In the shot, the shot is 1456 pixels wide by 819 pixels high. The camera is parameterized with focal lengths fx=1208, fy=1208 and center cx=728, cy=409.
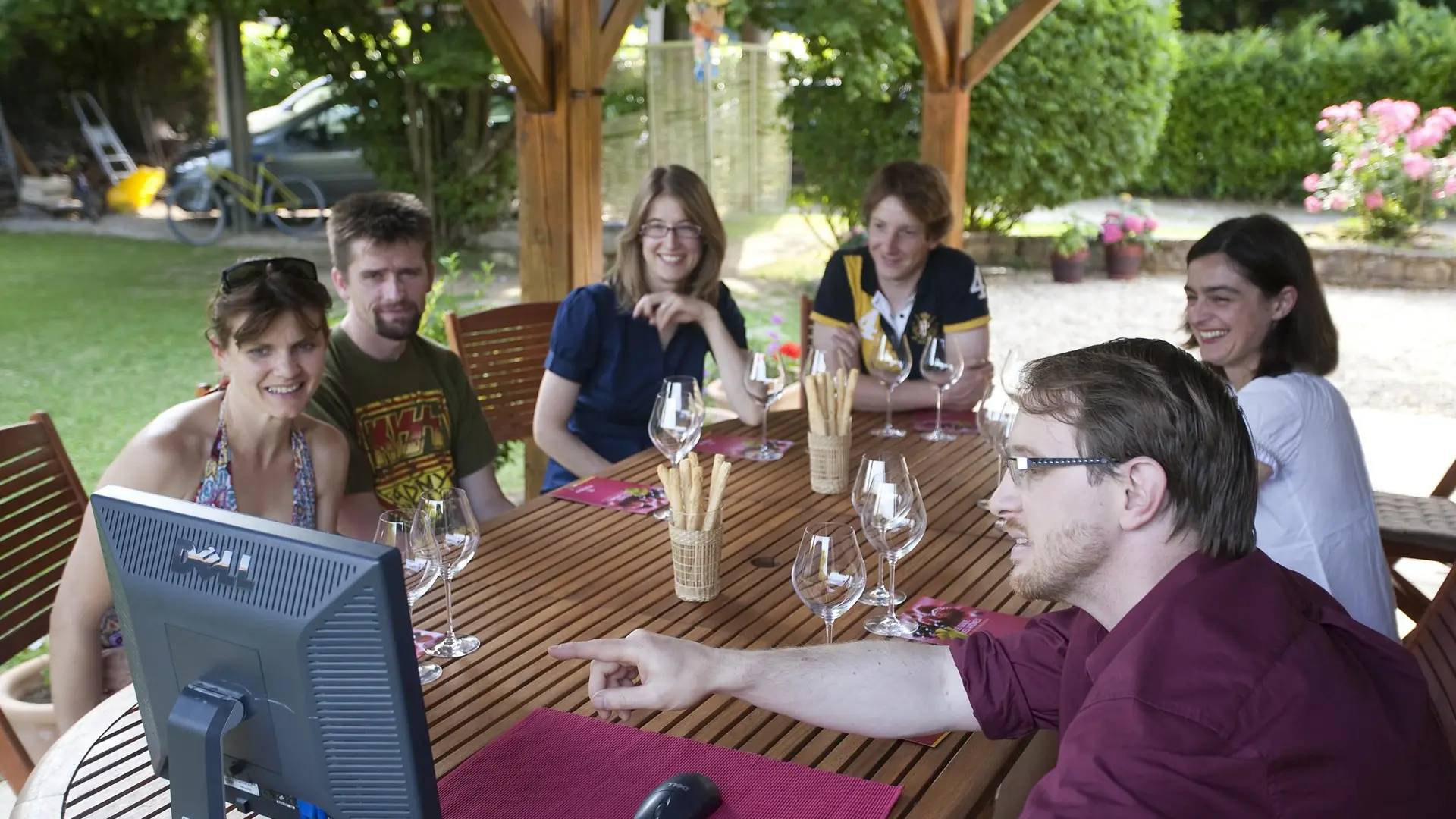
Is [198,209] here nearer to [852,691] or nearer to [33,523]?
[33,523]

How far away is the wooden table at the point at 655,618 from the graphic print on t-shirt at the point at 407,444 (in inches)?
18.5

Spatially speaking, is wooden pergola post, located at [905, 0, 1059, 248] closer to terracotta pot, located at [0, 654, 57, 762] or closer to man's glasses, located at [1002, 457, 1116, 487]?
terracotta pot, located at [0, 654, 57, 762]

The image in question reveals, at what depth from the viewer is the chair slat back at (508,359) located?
3.86 meters

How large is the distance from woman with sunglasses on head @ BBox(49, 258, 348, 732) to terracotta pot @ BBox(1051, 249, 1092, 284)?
333 inches

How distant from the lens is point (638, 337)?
3.20 meters

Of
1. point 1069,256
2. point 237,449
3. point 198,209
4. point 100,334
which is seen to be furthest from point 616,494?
point 198,209

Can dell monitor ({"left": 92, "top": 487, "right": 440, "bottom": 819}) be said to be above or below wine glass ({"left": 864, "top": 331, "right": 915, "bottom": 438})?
above

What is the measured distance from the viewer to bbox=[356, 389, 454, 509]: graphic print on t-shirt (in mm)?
2734

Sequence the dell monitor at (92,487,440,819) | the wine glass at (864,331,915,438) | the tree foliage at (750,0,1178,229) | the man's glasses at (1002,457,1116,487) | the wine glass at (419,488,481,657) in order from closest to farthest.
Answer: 1. the dell monitor at (92,487,440,819)
2. the man's glasses at (1002,457,1116,487)
3. the wine glass at (419,488,481,657)
4. the wine glass at (864,331,915,438)
5. the tree foliage at (750,0,1178,229)

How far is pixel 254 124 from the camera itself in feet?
38.1

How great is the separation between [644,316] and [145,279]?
7488 mm

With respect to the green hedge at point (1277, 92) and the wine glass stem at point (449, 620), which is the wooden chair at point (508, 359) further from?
the green hedge at point (1277, 92)

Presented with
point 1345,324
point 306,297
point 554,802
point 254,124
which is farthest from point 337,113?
point 554,802

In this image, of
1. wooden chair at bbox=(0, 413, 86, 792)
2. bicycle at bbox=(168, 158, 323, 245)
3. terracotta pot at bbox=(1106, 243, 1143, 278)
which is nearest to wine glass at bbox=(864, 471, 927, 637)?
wooden chair at bbox=(0, 413, 86, 792)
